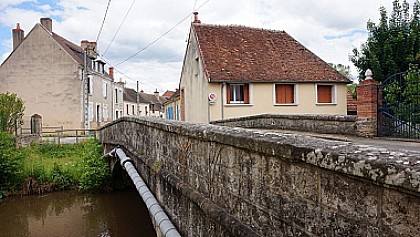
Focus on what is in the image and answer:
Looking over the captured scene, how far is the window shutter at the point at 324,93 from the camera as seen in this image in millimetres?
18984

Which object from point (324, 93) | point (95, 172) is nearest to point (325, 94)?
point (324, 93)

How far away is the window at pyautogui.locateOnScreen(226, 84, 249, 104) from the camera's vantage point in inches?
699

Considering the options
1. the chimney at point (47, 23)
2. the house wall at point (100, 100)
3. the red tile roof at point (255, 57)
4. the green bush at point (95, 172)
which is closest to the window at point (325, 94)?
the red tile roof at point (255, 57)

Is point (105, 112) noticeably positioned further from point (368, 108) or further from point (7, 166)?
point (368, 108)

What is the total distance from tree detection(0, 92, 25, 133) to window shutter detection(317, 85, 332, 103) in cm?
1951

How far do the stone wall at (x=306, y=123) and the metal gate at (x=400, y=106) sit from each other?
0.76 meters

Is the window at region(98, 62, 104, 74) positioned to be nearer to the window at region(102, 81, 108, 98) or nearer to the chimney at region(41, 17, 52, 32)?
the window at region(102, 81, 108, 98)

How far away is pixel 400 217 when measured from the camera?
146 centimetres

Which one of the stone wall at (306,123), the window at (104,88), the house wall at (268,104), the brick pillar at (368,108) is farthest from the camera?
the window at (104,88)

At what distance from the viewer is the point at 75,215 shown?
13.8 m

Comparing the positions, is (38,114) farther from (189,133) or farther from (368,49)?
(189,133)

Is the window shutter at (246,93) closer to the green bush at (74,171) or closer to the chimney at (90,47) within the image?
the green bush at (74,171)

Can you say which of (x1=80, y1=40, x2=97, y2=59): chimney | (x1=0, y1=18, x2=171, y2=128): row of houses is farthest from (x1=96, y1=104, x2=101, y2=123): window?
(x1=80, y1=40, x2=97, y2=59): chimney

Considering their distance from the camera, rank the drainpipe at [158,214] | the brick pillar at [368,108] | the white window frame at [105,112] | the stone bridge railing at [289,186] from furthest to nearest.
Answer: the white window frame at [105,112], the brick pillar at [368,108], the drainpipe at [158,214], the stone bridge railing at [289,186]
